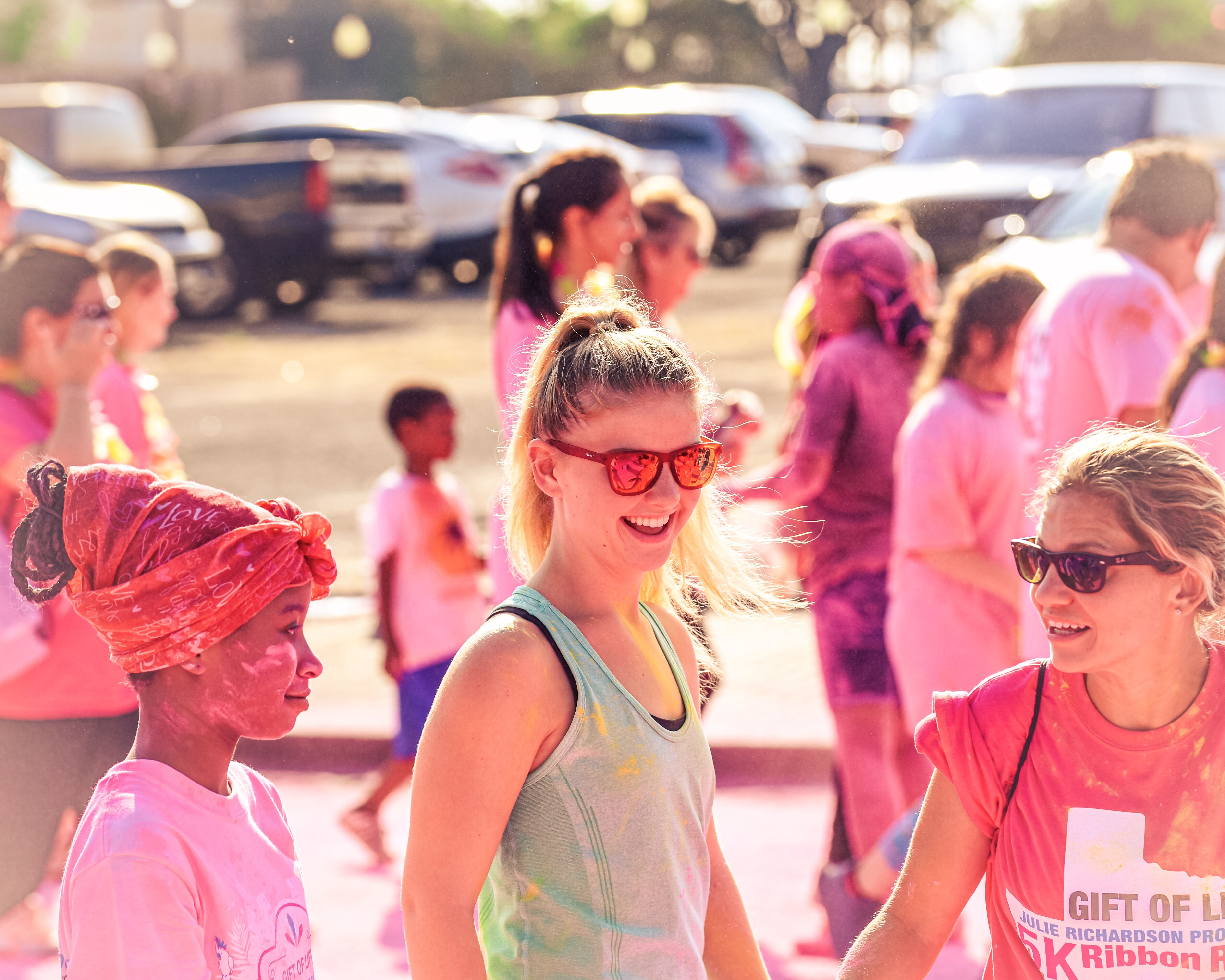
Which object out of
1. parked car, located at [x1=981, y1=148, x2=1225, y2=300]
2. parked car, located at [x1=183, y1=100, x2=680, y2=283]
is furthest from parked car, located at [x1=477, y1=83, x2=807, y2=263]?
parked car, located at [x1=981, y1=148, x2=1225, y2=300]

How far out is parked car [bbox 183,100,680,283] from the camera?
727 inches

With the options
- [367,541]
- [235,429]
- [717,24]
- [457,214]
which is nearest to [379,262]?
[457,214]

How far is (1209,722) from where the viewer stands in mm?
2012

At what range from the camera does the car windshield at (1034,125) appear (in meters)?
12.0

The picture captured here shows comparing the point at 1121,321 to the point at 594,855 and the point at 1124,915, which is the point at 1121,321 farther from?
the point at 594,855

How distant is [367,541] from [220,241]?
43.4 feet

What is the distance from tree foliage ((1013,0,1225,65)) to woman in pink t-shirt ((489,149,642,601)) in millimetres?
36682

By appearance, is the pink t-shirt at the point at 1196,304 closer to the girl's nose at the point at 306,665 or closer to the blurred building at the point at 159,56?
the girl's nose at the point at 306,665

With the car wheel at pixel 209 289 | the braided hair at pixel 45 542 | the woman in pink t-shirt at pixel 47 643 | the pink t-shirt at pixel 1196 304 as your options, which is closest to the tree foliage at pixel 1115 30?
the car wheel at pixel 209 289

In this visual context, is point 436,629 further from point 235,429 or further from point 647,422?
point 235,429

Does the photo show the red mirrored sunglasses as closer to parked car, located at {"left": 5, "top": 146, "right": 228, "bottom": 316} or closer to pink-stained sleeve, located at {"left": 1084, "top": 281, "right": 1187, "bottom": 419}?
pink-stained sleeve, located at {"left": 1084, "top": 281, "right": 1187, "bottom": 419}

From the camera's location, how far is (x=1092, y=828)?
1.98 metres

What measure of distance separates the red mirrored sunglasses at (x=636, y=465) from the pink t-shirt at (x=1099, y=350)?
202cm

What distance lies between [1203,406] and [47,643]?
8.30ft
